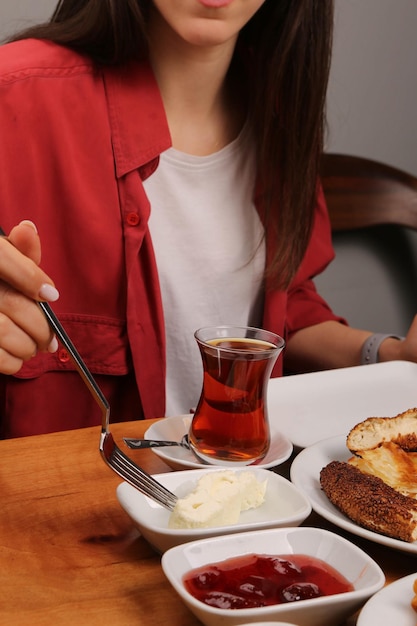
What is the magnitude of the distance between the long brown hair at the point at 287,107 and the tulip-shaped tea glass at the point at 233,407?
785 mm

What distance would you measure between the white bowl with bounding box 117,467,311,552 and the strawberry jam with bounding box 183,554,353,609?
47 millimetres

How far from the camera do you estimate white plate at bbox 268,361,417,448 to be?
124 cm

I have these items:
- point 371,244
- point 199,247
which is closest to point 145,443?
point 199,247

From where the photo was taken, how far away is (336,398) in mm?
1355

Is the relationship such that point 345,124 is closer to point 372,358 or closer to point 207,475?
point 372,358

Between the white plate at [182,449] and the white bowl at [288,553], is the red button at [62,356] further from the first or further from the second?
the white bowl at [288,553]

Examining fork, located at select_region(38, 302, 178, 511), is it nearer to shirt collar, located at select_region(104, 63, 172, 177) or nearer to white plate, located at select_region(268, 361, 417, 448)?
white plate, located at select_region(268, 361, 417, 448)

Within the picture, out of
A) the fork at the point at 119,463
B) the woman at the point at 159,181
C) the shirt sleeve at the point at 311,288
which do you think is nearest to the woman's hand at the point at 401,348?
the woman at the point at 159,181

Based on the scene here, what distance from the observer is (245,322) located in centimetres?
189

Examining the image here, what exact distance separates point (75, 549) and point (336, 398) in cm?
63

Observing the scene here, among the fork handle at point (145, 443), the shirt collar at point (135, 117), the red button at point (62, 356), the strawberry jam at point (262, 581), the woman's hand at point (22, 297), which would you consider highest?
the shirt collar at point (135, 117)

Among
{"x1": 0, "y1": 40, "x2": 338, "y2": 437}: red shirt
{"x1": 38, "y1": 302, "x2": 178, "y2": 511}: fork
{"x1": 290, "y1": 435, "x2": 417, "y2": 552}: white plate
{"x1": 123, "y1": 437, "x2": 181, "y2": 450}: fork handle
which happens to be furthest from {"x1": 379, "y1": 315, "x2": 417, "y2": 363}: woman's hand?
{"x1": 38, "y1": 302, "x2": 178, "y2": 511}: fork

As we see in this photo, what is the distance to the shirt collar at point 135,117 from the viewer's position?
5.29 ft

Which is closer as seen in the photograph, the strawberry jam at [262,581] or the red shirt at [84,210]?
the strawberry jam at [262,581]
